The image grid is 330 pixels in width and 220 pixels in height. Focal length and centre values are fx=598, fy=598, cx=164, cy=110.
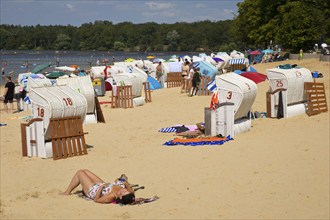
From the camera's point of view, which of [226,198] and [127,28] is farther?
[127,28]

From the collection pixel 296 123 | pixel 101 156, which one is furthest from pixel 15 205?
pixel 296 123

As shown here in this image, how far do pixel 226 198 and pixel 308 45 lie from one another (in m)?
38.3

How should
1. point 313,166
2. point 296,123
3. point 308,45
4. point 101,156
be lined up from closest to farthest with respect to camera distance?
1. point 313,166
2. point 101,156
3. point 296,123
4. point 308,45

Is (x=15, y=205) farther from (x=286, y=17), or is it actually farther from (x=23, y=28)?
(x=23, y=28)

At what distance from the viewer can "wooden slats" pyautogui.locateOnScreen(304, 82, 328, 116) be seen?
16.3m

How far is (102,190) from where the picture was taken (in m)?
8.45

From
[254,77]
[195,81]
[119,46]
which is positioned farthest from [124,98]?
[119,46]

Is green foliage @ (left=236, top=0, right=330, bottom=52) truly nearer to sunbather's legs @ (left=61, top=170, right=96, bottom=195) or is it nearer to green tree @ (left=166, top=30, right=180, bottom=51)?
sunbather's legs @ (left=61, top=170, right=96, bottom=195)

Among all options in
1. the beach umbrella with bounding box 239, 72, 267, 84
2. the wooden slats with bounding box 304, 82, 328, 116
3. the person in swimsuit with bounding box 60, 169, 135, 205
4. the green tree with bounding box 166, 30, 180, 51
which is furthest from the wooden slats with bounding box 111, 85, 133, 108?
the green tree with bounding box 166, 30, 180, 51

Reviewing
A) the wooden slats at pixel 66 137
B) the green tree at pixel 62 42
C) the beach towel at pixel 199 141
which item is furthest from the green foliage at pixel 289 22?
the green tree at pixel 62 42

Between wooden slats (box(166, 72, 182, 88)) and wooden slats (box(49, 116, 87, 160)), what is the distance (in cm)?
1889

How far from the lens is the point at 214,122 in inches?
524

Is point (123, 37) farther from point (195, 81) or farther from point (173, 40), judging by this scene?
point (195, 81)

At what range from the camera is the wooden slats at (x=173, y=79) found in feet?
102
